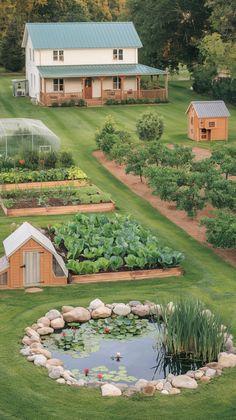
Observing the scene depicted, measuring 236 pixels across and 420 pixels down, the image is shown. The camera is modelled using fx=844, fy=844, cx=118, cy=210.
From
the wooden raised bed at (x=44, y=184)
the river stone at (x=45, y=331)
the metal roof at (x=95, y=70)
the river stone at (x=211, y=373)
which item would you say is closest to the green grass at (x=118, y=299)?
the river stone at (x=211, y=373)

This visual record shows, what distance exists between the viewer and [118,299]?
22391 mm

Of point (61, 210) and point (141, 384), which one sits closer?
point (141, 384)

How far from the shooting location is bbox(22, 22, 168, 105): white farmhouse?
6069 centimetres

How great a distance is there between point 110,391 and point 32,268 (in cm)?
708

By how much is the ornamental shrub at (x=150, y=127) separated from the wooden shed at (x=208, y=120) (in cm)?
231

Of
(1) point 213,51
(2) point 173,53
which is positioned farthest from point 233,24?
(2) point 173,53

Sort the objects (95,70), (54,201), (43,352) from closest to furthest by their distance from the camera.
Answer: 1. (43,352)
2. (54,201)
3. (95,70)

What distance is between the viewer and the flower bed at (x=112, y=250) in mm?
24047

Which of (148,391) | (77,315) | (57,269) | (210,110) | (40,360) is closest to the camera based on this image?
(148,391)

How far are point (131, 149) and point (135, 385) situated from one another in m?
22.0

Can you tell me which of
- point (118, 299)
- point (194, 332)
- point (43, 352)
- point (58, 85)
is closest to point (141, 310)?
point (118, 299)

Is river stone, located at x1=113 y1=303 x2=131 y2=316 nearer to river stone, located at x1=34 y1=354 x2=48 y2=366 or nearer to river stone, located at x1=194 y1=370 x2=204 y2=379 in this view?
river stone, located at x1=34 y1=354 x2=48 y2=366

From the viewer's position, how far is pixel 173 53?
71.2m

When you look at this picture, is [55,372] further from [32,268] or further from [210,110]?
[210,110]
